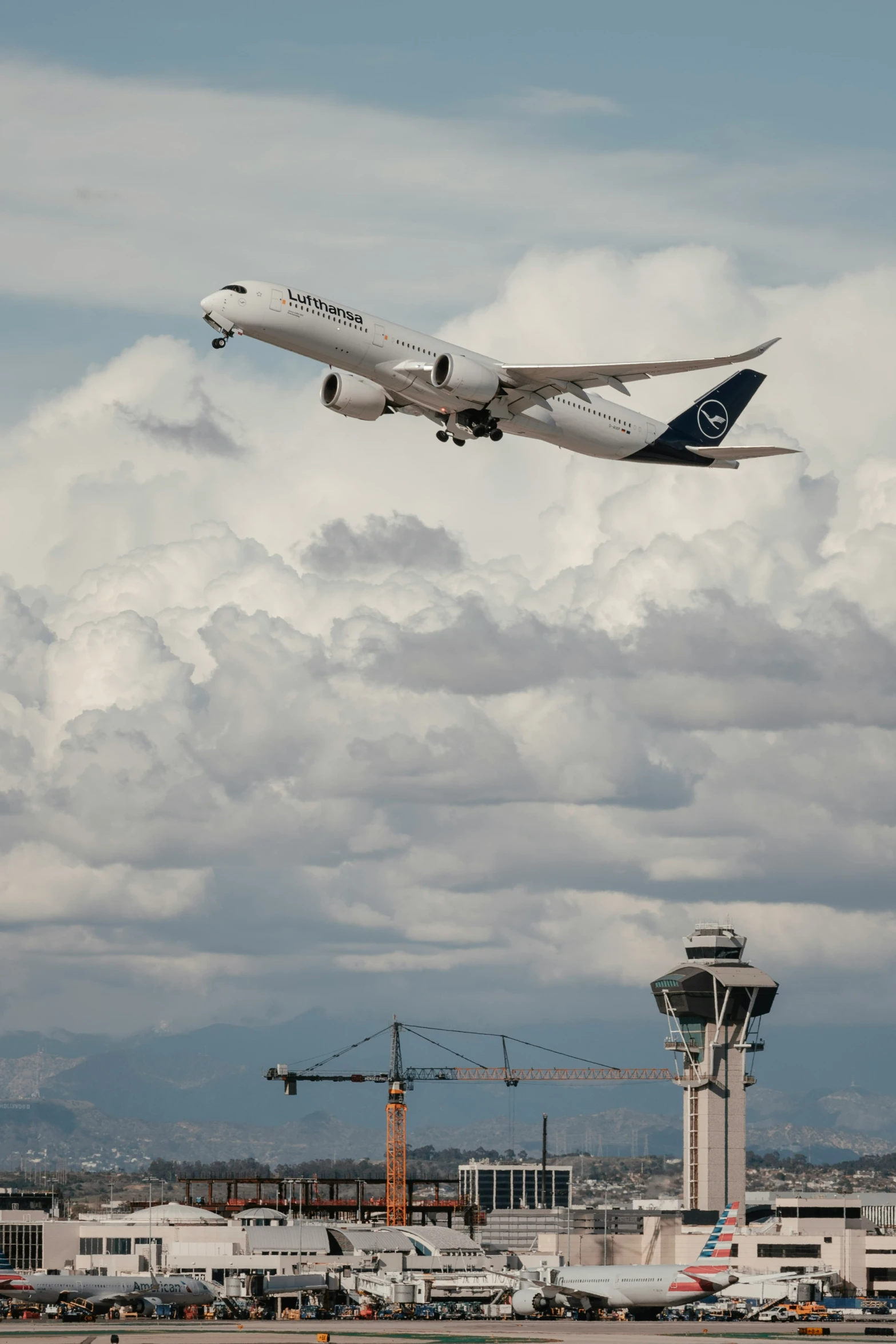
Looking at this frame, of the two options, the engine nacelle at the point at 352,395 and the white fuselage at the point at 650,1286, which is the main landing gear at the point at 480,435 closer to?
the engine nacelle at the point at 352,395

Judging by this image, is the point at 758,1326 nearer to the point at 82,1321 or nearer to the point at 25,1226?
the point at 82,1321

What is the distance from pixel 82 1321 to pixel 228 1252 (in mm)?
56386

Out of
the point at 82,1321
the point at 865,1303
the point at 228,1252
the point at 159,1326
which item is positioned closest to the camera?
Answer: the point at 159,1326

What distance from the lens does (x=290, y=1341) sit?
10469 cm

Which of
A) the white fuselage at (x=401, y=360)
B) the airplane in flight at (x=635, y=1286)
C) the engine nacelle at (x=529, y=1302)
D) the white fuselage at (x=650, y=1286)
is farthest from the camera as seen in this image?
the engine nacelle at (x=529, y=1302)

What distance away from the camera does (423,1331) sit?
119062 millimetres

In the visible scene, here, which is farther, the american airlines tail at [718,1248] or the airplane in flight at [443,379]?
the american airlines tail at [718,1248]

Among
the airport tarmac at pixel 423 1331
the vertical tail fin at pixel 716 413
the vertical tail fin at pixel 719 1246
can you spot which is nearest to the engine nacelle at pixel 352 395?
the vertical tail fin at pixel 716 413

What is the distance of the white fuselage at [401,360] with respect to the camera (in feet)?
299

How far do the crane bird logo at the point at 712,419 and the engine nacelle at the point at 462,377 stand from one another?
978 inches

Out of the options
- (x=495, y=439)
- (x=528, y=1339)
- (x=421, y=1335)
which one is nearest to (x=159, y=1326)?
(x=421, y=1335)

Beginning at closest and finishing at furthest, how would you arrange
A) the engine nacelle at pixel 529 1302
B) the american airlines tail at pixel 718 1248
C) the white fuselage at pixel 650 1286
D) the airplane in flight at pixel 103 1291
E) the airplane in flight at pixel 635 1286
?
the white fuselage at pixel 650 1286, the airplane in flight at pixel 635 1286, the airplane in flight at pixel 103 1291, the american airlines tail at pixel 718 1248, the engine nacelle at pixel 529 1302

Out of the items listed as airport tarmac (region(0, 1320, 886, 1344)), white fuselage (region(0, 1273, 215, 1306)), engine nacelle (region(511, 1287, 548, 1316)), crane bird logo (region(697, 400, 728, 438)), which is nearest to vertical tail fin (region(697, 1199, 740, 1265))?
airport tarmac (region(0, 1320, 886, 1344))

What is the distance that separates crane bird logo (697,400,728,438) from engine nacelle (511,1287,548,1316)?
2547 inches
